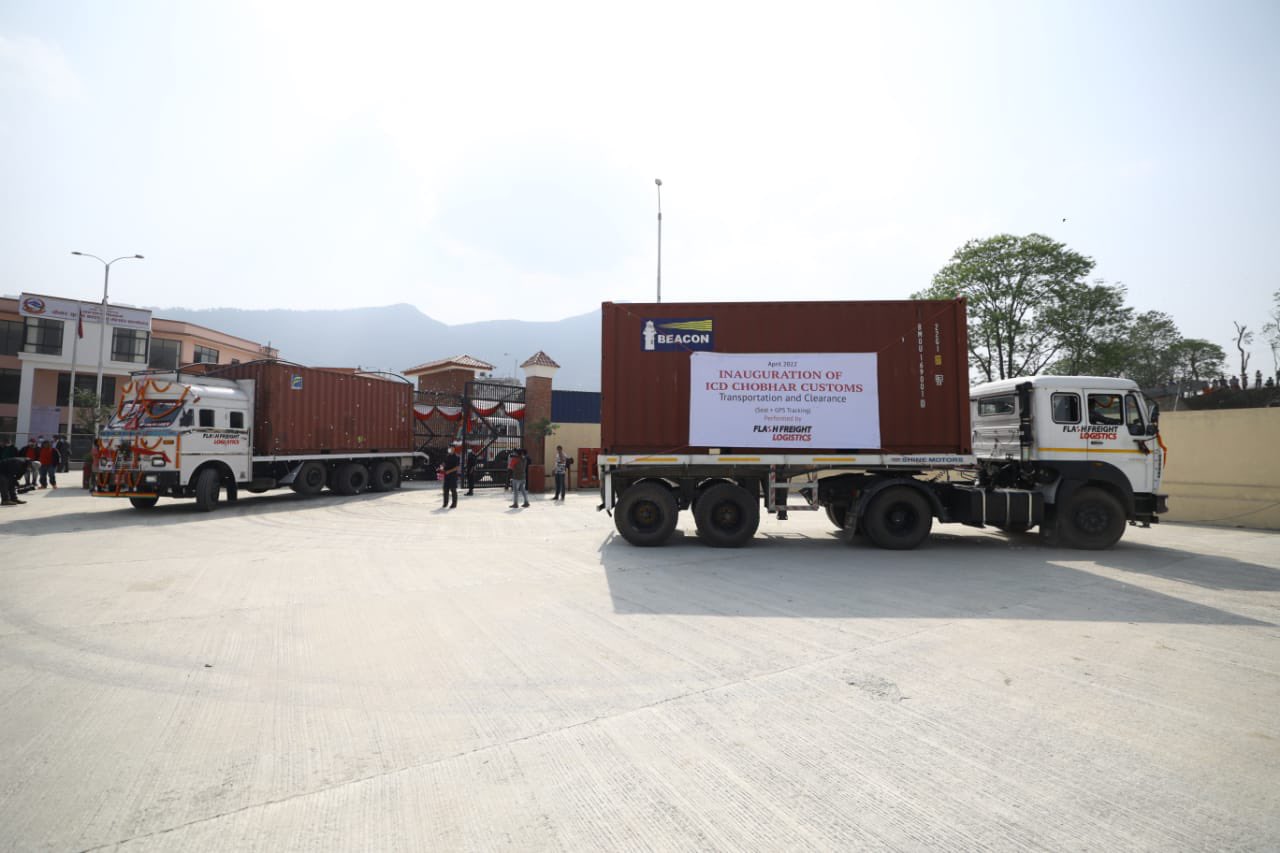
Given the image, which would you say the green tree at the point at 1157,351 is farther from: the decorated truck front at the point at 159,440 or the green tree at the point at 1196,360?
the decorated truck front at the point at 159,440

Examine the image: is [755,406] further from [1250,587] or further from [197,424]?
[197,424]

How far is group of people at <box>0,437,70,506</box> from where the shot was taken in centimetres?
1355

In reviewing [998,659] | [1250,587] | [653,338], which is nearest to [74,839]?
[998,659]

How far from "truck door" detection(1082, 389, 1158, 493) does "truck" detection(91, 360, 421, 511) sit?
17.0 m

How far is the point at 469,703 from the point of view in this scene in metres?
3.51

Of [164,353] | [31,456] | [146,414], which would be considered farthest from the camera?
[164,353]

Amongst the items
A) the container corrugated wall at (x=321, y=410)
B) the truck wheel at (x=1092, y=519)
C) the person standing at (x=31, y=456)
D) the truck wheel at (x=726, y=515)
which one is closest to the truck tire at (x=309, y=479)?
the container corrugated wall at (x=321, y=410)

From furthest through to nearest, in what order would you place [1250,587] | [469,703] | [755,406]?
[755,406], [1250,587], [469,703]

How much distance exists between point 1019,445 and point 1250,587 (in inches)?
128

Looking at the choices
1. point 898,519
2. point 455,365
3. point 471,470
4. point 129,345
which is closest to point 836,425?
point 898,519

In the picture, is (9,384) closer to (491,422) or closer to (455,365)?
(455,365)

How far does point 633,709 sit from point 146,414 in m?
14.2

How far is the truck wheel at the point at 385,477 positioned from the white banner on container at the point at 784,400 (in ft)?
42.3

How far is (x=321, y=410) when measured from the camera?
16.0 m
